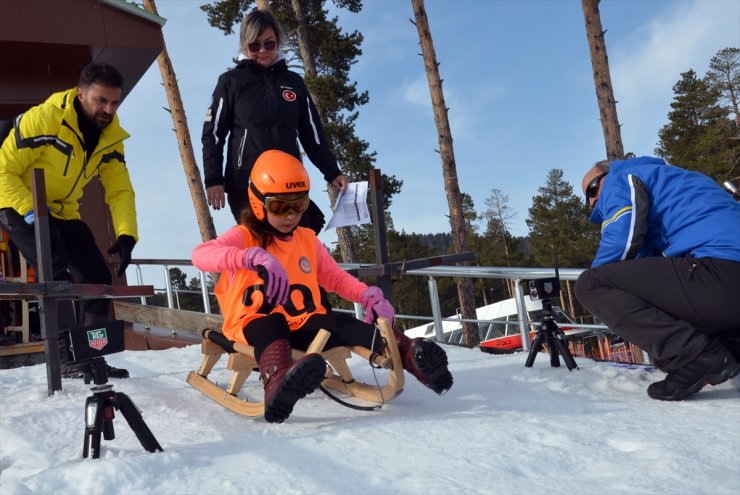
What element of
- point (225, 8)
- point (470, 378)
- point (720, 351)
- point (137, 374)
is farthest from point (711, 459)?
point (225, 8)

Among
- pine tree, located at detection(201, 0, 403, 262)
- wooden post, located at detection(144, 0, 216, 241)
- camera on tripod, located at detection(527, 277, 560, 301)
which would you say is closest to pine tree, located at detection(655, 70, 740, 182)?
pine tree, located at detection(201, 0, 403, 262)

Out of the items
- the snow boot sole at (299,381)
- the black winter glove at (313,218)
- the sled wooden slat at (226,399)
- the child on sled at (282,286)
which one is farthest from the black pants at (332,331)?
the black winter glove at (313,218)

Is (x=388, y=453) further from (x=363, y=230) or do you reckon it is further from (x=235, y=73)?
(x=363, y=230)

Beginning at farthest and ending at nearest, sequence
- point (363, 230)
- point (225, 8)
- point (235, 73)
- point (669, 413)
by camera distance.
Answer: point (363, 230)
point (225, 8)
point (235, 73)
point (669, 413)

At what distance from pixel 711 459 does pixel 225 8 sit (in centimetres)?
1459

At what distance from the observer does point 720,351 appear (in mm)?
2975

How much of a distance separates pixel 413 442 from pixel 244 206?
1914 mm

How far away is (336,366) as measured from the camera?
3.22 m

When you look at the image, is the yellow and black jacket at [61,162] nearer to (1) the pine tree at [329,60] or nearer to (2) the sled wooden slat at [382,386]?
(2) the sled wooden slat at [382,386]

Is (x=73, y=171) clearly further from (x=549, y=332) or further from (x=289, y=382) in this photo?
(x=549, y=332)

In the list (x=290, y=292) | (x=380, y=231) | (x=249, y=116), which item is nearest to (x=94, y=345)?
(x=290, y=292)

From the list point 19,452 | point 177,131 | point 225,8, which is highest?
point 225,8

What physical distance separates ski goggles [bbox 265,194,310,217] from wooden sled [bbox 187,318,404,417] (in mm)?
590

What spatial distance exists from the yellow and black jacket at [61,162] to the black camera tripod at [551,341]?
8.04 ft
